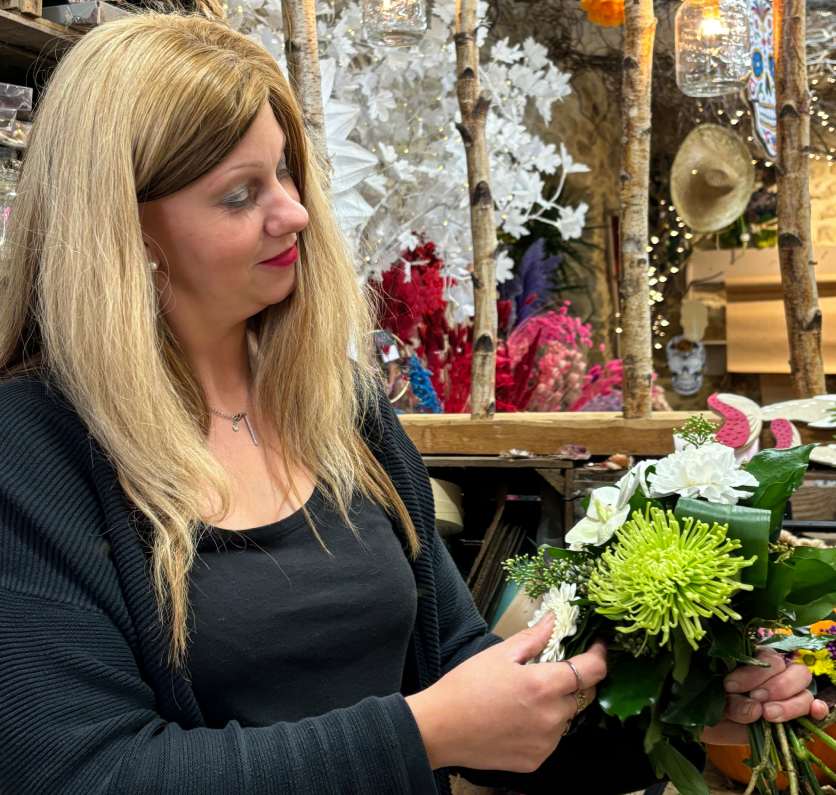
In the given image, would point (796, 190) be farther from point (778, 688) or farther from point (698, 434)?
point (778, 688)

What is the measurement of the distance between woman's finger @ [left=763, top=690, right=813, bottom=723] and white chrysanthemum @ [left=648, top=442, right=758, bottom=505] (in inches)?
8.4

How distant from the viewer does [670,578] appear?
40.4 inches

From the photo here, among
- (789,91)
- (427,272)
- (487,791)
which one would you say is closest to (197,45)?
(487,791)

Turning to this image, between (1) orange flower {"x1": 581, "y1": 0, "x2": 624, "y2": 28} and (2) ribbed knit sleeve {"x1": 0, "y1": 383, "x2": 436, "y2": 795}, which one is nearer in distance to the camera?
(2) ribbed knit sleeve {"x1": 0, "y1": 383, "x2": 436, "y2": 795}

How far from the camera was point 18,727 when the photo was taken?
2.95ft

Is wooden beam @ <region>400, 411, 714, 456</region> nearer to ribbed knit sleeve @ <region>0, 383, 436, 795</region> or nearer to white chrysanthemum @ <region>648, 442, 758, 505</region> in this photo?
white chrysanthemum @ <region>648, 442, 758, 505</region>

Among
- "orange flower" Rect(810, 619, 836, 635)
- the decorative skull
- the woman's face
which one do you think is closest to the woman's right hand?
the woman's face

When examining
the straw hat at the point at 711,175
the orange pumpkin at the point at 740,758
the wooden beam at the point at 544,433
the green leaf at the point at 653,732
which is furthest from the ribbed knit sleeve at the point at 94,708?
the straw hat at the point at 711,175

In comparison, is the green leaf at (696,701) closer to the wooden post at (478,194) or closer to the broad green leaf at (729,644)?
the broad green leaf at (729,644)

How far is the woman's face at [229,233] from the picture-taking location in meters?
1.12

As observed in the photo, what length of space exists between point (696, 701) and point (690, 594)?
152 millimetres

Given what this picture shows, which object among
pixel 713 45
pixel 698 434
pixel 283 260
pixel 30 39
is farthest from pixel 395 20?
pixel 698 434

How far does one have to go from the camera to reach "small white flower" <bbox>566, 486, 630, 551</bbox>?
1.15m

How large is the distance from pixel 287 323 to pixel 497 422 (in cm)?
117
